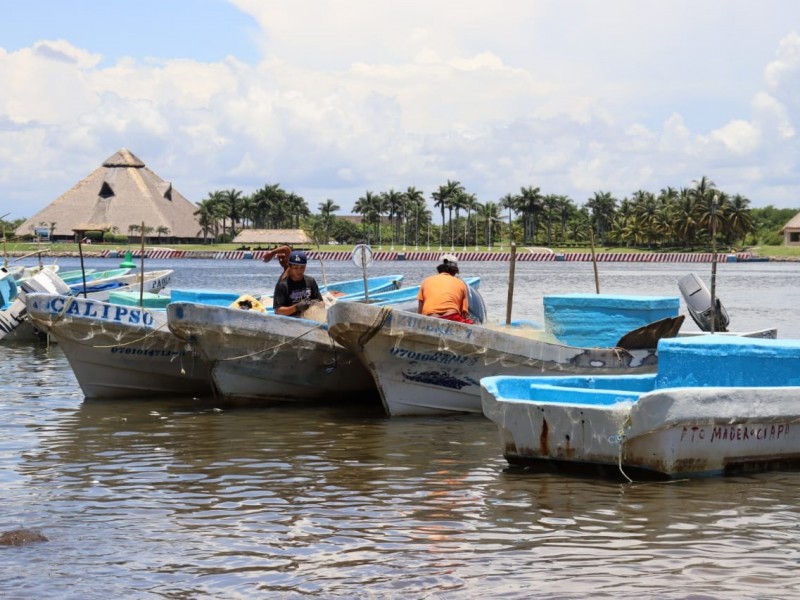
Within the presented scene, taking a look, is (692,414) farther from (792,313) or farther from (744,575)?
(792,313)

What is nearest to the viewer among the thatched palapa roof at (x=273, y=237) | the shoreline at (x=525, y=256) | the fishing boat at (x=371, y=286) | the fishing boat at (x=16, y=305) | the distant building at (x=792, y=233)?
the fishing boat at (x=371, y=286)

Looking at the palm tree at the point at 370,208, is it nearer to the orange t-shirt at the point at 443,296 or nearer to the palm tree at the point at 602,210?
the palm tree at the point at 602,210

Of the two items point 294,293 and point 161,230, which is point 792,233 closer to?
point 161,230

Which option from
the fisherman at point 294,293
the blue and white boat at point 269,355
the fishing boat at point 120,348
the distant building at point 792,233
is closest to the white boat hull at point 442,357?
the blue and white boat at point 269,355

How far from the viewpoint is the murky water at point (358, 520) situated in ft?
26.0

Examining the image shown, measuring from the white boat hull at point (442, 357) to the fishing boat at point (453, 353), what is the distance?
0.5 inches

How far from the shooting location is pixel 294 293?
16.6 metres

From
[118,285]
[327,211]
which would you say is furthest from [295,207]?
[118,285]

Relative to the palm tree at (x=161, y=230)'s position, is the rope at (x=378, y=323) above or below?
below

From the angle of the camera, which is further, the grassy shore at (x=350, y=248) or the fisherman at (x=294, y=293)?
the grassy shore at (x=350, y=248)

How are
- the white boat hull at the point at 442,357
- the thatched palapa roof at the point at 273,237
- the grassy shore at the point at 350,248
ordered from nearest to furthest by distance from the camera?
the white boat hull at the point at 442,357, the grassy shore at the point at 350,248, the thatched palapa roof at the point at 273,237

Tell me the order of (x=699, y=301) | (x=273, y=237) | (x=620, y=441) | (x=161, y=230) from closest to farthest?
(x=620, y=441)
(x=699, y=301)
(x=273, y=237)
(x=161, y=230)

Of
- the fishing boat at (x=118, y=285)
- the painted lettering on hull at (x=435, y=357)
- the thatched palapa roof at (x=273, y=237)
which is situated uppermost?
the thatched palapa roof at (x=273, y=237)

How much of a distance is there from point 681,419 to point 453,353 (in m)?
4.88
